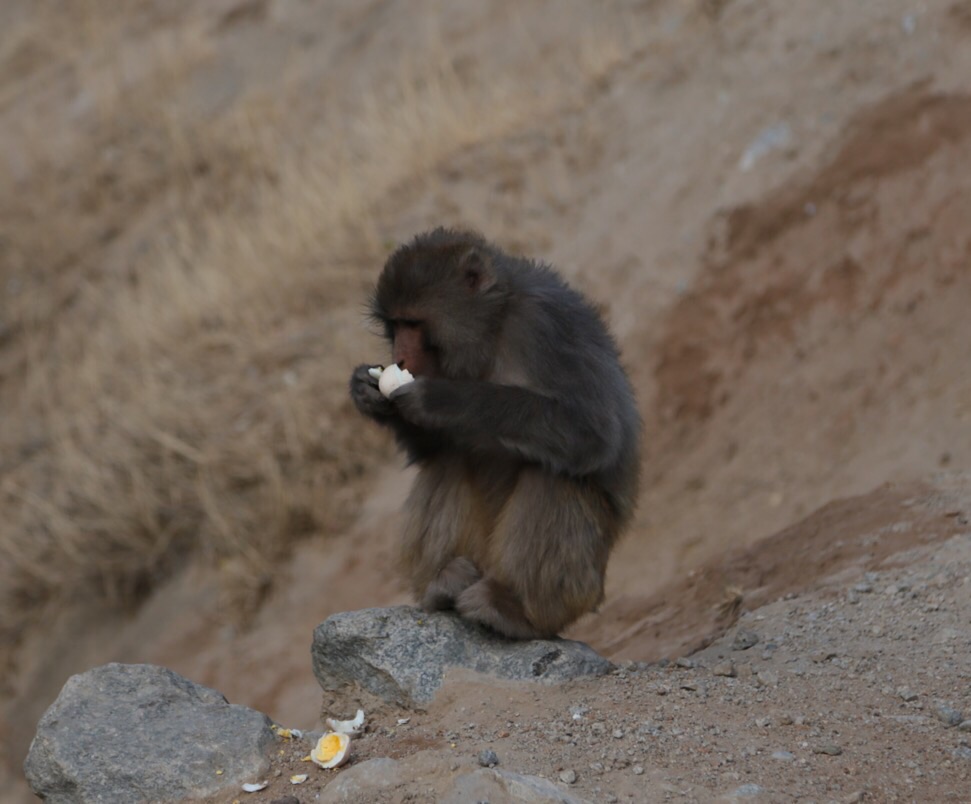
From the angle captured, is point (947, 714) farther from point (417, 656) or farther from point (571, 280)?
point (571, 280)

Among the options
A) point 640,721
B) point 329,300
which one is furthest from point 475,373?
point 329,300

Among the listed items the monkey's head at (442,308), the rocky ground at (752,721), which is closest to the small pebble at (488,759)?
the rocky ground at (752,721)

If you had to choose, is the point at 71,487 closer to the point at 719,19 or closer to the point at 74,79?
the point at 719,19

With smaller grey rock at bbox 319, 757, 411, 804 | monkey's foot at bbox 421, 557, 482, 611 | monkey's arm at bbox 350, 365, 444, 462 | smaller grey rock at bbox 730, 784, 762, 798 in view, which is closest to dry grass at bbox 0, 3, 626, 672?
monkey's arm at bbox 350, 365, 444, 462

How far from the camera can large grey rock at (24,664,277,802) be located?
4547 mm

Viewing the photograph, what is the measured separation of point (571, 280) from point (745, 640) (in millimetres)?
5507

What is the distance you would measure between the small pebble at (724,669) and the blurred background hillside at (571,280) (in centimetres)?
168

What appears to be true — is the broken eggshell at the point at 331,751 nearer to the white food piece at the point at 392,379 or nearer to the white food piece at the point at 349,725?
the white food piece at the point at 349,725

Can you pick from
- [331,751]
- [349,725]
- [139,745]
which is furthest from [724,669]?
[139,745]

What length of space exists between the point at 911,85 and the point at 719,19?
272 centimetres

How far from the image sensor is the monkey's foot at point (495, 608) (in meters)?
5.19

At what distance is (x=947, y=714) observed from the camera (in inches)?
187

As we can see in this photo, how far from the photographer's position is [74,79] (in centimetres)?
1822

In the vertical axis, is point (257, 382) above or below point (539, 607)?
above
